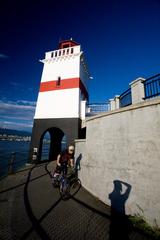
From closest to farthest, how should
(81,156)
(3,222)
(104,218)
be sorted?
(3,222), (104,218), (81,156)

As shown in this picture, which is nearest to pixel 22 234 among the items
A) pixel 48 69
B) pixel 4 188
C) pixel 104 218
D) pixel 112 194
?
pixel 104 218

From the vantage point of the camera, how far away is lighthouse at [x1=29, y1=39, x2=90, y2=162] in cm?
1330

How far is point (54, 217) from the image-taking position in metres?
4.35

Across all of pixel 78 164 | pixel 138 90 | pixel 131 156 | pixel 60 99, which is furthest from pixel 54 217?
pixel 60 99

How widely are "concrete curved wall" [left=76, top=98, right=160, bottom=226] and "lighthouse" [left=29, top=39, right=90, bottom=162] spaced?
21.4 feet

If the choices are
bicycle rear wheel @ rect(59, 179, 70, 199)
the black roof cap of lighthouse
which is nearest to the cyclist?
bicycle rear wheel @ rect(59, 179, 70, 199)

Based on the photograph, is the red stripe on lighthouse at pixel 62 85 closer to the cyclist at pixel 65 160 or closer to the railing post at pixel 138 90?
the railing post at pixel 138 90

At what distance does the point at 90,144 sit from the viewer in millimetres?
7250

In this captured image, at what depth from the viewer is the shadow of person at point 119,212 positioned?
3743 millimetres

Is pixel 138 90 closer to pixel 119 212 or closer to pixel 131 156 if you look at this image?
pixel 131 156

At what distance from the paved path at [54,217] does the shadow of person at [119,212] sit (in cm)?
3

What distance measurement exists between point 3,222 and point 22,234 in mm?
857

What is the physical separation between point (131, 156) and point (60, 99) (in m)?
10.3

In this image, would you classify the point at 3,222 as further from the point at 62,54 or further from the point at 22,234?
the point at 62,54
